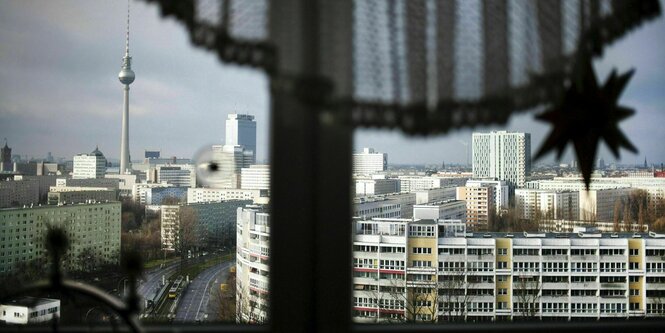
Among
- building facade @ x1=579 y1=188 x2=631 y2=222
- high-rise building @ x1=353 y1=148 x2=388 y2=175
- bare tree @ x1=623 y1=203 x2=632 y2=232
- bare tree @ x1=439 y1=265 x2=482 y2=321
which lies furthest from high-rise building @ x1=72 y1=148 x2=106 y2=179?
bare tree @ x1=623 y1=203 x2=632 y2=232

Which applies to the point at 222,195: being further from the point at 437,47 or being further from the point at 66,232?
the point at 437,47

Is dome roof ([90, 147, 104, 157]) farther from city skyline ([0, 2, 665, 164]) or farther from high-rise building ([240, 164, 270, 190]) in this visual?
high-rise building ([240, 164, 270, 190])

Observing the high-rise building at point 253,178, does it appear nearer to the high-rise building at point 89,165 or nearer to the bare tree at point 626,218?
the high-rise building at point 89,165

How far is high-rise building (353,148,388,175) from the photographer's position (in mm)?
1294

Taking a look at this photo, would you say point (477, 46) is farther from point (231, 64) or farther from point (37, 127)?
point (37, 127)

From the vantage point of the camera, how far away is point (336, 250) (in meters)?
0.94

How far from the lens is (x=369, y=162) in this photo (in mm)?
1324

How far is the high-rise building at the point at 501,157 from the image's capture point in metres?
1.45

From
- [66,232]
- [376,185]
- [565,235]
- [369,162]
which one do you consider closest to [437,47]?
[369,162]

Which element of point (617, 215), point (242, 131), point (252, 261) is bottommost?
point (252, 261)

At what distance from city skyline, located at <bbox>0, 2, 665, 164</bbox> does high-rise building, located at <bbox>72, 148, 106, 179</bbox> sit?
22 mm

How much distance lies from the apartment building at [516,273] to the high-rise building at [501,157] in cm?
18

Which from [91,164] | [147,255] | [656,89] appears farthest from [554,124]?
[91,164]

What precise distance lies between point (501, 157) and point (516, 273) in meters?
0.34
